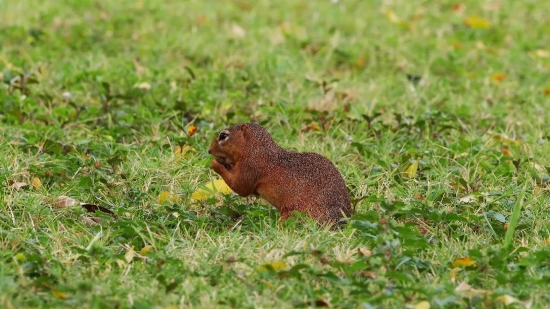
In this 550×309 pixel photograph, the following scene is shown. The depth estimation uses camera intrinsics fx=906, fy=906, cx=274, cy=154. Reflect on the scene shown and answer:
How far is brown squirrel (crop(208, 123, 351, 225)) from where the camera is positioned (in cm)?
433

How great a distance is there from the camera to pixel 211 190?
4773mm

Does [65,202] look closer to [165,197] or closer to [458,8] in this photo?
[165,197]

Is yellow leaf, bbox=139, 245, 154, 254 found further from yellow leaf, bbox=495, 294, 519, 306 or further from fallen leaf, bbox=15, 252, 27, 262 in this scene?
yellow leaf, bbox=495, 294, 519, 306

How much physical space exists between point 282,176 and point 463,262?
1.01m

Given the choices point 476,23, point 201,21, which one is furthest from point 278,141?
point 476,23

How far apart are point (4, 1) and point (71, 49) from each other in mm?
1202

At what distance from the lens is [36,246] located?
3924mm

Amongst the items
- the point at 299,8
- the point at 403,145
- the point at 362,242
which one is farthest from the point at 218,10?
the point at 362,242

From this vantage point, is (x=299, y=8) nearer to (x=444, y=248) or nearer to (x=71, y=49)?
(x=71, y=49)

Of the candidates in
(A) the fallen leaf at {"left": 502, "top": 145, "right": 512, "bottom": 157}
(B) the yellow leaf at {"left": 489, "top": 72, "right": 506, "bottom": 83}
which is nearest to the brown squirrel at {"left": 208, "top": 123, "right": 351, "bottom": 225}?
(A) the fallen leaf at {"left": 502, "top": 145, "right": 512, "bottom": 157}

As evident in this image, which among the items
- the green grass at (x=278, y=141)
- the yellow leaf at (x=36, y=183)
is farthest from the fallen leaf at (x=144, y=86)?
the yellow leaf at (x=36, y=183)

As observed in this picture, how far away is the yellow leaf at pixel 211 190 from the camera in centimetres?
476

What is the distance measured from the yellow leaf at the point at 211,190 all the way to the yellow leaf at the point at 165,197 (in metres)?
0.10

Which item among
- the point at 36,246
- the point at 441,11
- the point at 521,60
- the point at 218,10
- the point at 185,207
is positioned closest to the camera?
the point at 36,246
